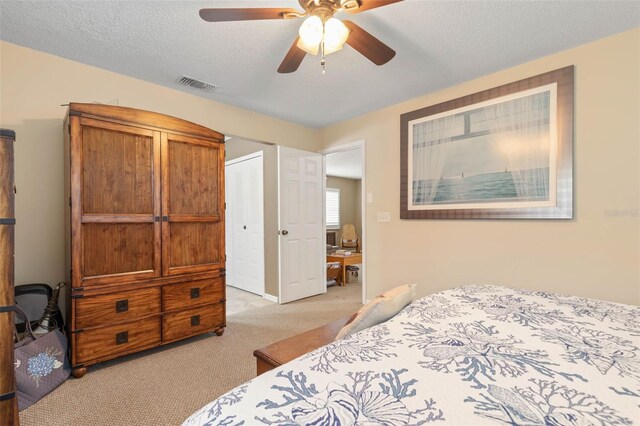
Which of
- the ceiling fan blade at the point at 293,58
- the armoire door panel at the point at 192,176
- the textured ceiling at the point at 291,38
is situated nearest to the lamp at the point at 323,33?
the ceiling fan blade at the point at 293,58

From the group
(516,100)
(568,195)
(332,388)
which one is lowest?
(332,388)

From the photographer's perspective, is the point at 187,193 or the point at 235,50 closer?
the point at 235,50

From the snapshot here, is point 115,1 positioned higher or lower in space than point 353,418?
higher

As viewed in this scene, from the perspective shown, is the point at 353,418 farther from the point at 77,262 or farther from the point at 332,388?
the point at 77,262

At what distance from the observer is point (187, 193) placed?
8.65 feet

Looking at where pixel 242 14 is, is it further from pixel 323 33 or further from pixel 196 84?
pixel 196 84

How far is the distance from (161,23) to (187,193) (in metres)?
1.30

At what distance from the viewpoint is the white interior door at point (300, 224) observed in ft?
13.0

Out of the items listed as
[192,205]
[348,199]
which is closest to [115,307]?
[192,205]

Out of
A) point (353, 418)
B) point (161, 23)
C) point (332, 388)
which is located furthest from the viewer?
point (161, 23)

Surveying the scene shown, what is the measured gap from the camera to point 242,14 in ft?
4.98

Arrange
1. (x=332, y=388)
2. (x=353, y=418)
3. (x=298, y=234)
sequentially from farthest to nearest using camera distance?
(x=298, y=234), (x=332, y=388), (x=353, y=418)

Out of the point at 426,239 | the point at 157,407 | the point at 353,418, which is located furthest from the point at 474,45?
the point at 157,407

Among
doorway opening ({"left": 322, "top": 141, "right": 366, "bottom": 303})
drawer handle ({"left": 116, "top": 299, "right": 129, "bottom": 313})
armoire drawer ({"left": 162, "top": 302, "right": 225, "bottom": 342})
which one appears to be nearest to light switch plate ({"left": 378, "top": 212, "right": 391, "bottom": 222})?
doorway opening ({"left": 322, "top": 141, "right": 366, "bottom": 303})
